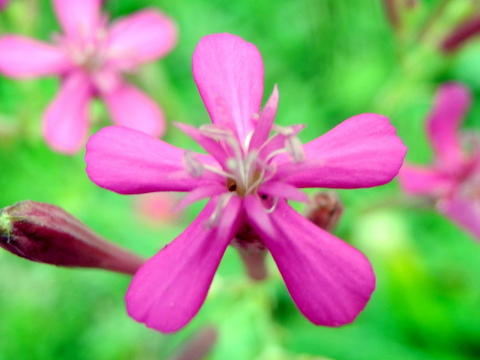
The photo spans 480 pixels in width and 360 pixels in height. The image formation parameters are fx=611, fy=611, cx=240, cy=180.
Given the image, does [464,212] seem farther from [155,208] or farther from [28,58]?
[155,208]

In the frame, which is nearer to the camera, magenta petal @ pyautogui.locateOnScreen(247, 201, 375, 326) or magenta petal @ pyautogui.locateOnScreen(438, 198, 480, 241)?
magenta petal @ pyautogui.locateOnScreen(247, 201, 375, 326)

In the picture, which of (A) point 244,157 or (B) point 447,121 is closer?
(A) point 244,157

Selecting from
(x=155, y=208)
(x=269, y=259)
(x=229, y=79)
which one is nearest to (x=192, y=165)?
(x=229, y=79)

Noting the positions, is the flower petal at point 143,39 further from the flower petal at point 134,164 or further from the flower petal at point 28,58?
the flower petal at point 134,164

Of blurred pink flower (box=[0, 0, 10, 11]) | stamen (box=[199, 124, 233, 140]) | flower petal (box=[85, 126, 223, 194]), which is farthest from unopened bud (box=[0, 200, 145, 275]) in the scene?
blurred pink flower (box=[0, 0, 10, 11])

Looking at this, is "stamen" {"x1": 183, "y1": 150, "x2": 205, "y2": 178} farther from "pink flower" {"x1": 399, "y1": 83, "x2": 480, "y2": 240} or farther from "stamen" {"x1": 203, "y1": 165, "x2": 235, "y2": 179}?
"pink flower" {"x1": 399, "y1": 83, "x2": 480, "y2": 240}

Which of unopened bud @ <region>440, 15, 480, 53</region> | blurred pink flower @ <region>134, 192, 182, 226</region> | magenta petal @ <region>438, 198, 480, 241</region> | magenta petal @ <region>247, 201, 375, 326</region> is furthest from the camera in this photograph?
blurred pink flower @ <region>134, 192, 182, 226</region>
